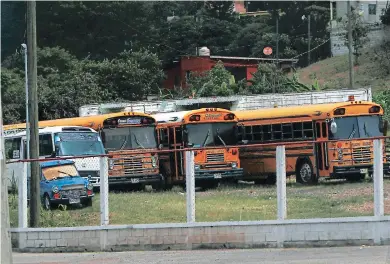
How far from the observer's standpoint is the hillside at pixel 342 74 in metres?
57.8

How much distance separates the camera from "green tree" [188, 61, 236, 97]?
169ft

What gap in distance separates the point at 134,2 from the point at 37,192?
64418 mm

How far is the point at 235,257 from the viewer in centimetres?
1455

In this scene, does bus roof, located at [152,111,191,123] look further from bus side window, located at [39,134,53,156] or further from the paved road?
the paved road

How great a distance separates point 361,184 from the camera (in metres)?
15.3

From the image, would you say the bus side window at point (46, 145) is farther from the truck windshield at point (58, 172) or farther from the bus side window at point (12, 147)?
the truck windshield at point (58, 172)

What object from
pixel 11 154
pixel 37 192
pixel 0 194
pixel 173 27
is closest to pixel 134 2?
pixel 173 27

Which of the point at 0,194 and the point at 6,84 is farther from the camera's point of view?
the point at 6,84

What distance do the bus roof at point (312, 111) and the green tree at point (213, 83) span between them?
67.9 feet

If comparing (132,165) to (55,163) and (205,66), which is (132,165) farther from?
(205,66)

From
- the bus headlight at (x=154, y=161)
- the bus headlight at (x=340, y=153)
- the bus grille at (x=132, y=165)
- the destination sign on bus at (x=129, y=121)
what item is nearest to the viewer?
the bus grille at (x=132, y=165)

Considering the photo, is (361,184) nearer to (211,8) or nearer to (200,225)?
(200,225)

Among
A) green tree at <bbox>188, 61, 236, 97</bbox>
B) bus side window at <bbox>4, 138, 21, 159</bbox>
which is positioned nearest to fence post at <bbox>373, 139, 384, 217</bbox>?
bus side window at <bbox>4, 138, 21, 159</bbox>

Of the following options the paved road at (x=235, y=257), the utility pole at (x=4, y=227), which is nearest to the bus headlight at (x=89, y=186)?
the paved road at (x=235, y=257)
